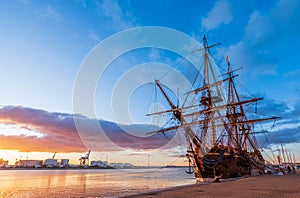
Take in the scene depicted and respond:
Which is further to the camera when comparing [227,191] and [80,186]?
[80,186]

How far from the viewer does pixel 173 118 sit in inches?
1264

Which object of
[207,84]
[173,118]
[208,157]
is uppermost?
[207,84]

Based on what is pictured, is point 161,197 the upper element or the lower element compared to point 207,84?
lower

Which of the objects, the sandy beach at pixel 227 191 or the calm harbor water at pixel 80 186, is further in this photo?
the calm harbor water at pixel 80 186

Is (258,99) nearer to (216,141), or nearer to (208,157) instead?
(216,141)

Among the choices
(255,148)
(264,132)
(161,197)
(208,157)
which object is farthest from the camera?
(255,148)

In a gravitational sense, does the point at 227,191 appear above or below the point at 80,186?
above

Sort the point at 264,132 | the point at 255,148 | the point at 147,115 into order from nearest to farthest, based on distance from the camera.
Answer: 1. the point at 147,115
2. the point at 264,132
3. the point at 255,148

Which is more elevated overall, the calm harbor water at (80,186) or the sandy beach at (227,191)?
the sandy beach at (227,191)

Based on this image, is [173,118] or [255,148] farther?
[255,148]

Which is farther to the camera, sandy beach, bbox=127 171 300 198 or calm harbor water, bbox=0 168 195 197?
calm harbor water, bbox=0 168 195 197

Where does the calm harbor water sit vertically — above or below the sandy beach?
below

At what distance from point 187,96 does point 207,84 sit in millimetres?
4527

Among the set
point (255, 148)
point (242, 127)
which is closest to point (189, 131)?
point (242, 127)
